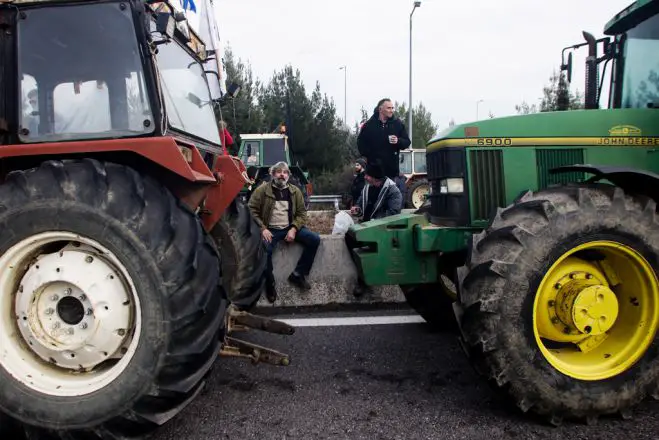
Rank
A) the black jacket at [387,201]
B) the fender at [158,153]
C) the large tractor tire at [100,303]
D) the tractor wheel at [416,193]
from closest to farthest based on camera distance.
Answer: the large tractor tire at [100,303], the fender at [158,153], the black jacket at [387,201], the tractor wheel at [416,193]

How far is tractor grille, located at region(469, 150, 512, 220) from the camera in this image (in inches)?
129

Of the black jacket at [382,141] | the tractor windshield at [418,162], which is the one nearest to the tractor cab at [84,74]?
the black jacket at [382,141]

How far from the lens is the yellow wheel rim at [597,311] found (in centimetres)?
260

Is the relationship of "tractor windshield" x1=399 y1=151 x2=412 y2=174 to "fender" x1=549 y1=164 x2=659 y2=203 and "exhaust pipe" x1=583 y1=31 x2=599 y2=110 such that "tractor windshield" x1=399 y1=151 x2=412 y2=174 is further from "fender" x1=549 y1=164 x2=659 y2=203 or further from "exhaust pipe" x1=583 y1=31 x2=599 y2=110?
"fender" x1=549 y1=164 x2=659 y2=203

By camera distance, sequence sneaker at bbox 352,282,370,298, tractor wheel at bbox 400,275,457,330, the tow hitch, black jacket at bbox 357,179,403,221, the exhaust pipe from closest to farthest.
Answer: the tow hitch < the exhaust pipe < tractor wheel at bbox 400,275,457,330 < sneaker at bbox 352,282,370,298 < black jacket at bbox 357,179,403,221

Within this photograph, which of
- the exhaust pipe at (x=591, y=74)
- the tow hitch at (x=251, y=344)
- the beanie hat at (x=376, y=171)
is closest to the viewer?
the tow hitch at (x=251, y=344)

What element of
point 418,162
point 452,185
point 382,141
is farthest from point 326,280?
point 418,162

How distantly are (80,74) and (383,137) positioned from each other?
354cm

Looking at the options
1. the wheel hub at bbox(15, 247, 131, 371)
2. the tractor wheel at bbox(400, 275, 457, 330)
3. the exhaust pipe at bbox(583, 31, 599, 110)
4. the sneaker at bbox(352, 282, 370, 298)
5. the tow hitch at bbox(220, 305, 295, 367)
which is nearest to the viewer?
the wheel hub at bbox(15, 247, 131, 371)

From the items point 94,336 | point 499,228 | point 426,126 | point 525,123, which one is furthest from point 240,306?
point 426,126

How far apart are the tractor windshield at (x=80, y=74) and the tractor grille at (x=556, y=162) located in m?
2.36

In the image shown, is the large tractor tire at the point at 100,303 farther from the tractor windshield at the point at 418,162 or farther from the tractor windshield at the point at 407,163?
the tractor windshield at the point at 418,162

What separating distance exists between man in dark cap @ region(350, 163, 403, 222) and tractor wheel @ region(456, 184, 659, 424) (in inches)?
104

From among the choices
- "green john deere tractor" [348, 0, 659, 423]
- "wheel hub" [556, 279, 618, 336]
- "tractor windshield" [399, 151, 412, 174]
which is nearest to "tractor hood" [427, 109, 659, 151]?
"green john deere tractor" [348, 0, 659, 423]
